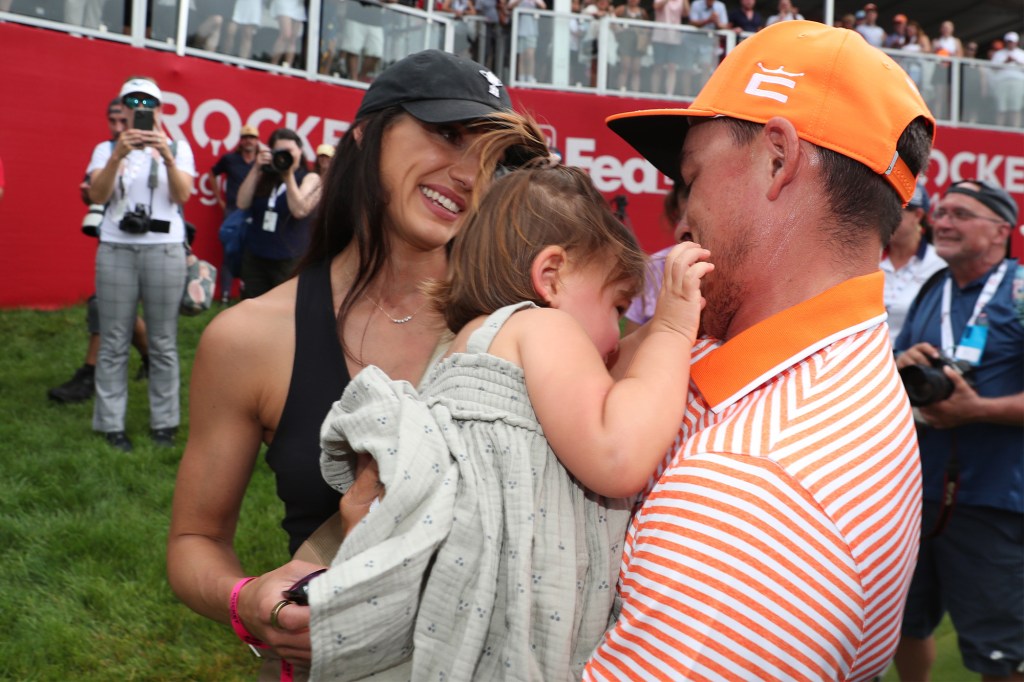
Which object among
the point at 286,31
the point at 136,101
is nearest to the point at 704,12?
the point at 286,31

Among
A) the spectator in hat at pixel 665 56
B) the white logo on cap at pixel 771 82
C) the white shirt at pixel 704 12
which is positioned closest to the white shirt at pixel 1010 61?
the white shirt at pixel 704 12

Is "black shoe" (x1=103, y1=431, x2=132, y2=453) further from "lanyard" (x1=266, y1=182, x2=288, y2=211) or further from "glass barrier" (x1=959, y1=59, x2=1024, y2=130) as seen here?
"glass barrier" (x1=959, y1=59, x2=1024, y2=130)

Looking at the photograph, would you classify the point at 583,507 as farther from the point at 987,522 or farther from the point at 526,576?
the point at 987,522

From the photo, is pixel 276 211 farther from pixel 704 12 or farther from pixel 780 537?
pixel 704 12

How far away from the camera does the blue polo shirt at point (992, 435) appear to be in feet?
13.3

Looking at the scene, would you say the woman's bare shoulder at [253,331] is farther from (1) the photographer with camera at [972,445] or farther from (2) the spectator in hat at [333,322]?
(1) the photographer with camera at [972,445]

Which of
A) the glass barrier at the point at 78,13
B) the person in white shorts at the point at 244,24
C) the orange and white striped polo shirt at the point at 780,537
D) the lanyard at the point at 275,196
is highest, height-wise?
the person in white shorts at the point at 244,24

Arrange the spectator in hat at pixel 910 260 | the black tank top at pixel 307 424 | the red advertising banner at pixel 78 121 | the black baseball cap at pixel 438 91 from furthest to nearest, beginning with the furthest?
the red advertising banner at pixel 78 121 < the spectator in hat at pixel 910 260 < the black baseball cap at pixel 438 91 < the black tank top at pixel 307 424

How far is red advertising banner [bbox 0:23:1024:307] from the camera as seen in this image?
965 cm

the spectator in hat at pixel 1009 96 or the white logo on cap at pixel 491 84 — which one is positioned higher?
the spectator in hat at pixel 1009 96

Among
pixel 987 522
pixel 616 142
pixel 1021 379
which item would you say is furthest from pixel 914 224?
pixel 616 142

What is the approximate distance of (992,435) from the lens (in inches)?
164

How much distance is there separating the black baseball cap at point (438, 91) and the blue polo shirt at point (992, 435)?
293 centimetres

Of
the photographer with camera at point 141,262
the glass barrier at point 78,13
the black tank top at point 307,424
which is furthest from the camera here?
the glass barrier at point 78,13
